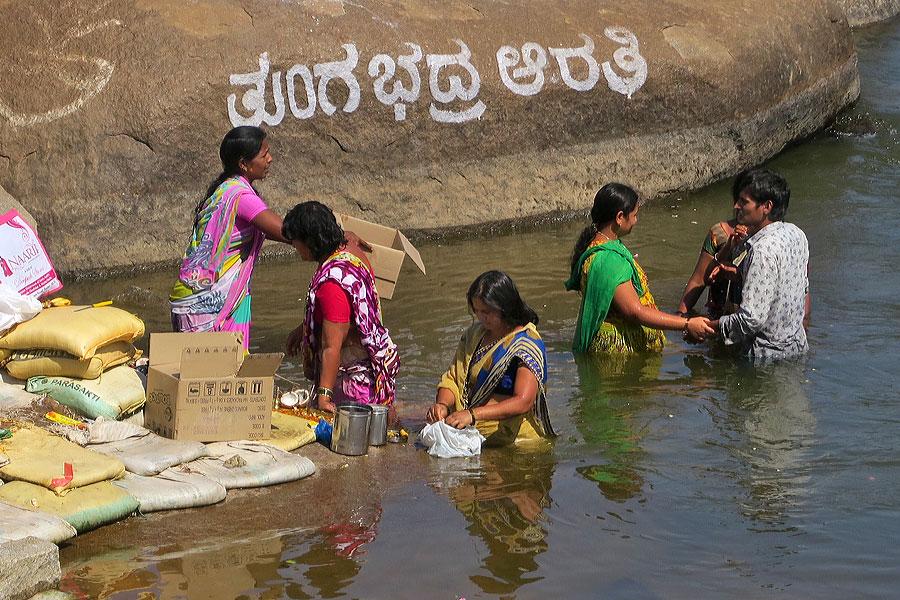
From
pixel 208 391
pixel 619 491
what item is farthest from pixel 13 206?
pixel 619 491

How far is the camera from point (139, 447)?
16.8ft

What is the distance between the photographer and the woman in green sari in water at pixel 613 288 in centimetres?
643

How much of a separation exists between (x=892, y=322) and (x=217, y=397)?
188 inches

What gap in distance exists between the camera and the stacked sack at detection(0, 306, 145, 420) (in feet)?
18.0

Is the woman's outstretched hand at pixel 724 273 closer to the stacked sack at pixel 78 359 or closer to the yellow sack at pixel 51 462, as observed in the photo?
the stacked sack at pixel 78 359

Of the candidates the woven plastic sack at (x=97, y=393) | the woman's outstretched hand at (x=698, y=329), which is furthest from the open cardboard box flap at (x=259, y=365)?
the woman's outstretched hand at (x=698, y=329)

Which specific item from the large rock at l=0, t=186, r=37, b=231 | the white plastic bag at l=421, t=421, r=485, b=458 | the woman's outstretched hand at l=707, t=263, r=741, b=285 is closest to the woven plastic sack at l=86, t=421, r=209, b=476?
the white plastic bag at l=421, t=421, r=485, b=458

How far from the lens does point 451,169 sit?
10.2 meters

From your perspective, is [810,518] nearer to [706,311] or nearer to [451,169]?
[706,311]

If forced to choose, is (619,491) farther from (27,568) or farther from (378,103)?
(378,103)

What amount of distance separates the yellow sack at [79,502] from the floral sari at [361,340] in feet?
4.15

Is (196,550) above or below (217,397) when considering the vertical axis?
below

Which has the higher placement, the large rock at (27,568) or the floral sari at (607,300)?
the floral sari at (607,300)

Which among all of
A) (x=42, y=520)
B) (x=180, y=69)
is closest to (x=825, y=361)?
(x=42, y=520)
